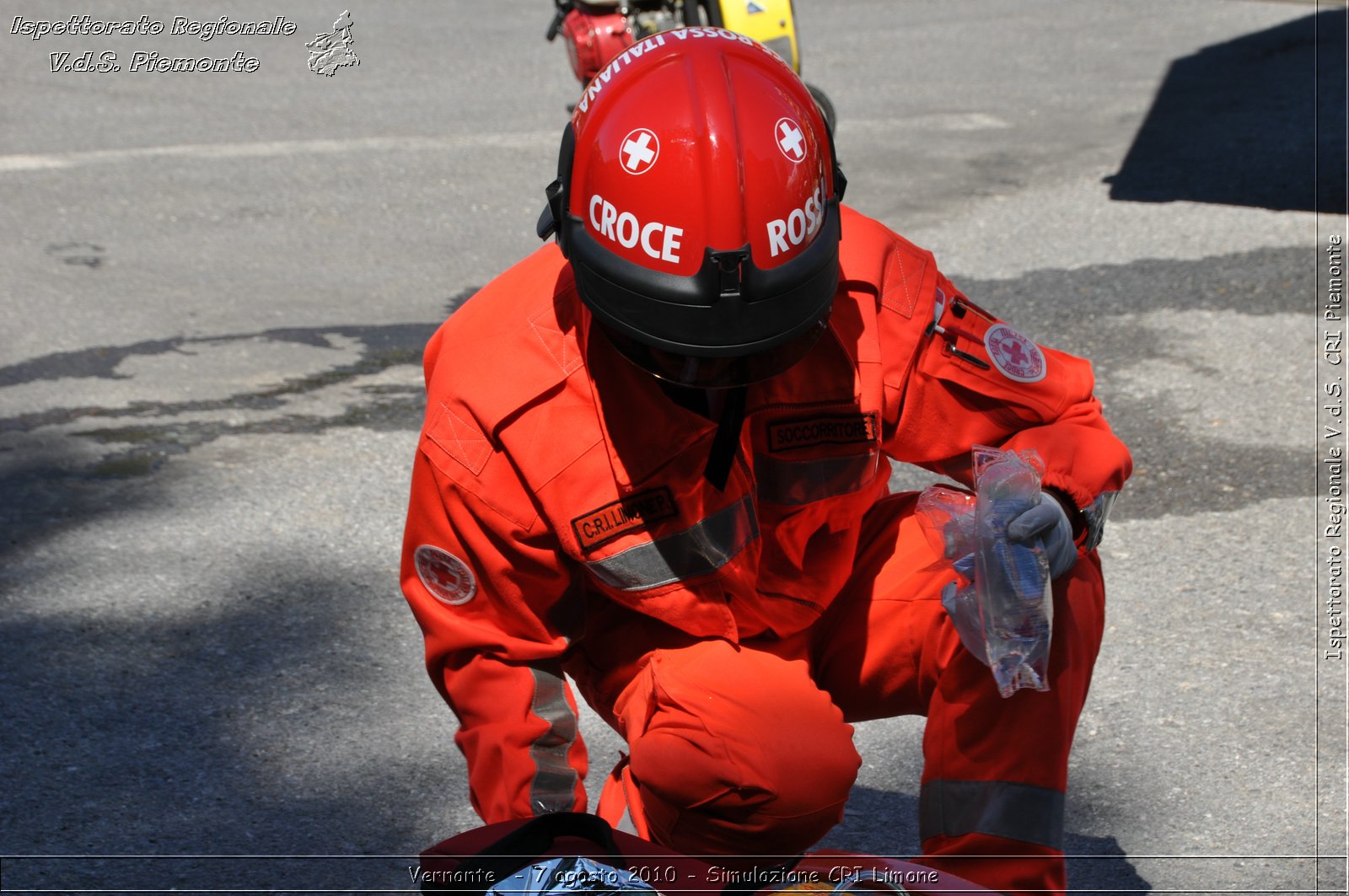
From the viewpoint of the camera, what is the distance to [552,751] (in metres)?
1.99

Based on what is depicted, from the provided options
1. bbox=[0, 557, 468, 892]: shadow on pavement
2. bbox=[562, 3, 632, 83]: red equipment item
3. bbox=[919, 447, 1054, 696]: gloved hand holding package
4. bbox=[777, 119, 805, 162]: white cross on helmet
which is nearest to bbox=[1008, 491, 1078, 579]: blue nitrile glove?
bbox=[919, 447, 1054, 696]: gloved hand holding package

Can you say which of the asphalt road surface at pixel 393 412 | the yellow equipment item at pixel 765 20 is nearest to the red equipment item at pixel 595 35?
the yellow equipment item at pixel 765 20

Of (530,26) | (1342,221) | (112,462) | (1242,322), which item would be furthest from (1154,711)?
(530,26)

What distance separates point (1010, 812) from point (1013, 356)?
2.30 ft

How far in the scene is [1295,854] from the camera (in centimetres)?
246

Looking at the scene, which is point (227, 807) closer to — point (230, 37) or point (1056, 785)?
point (1056, 785)

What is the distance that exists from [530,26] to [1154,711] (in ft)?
26.9

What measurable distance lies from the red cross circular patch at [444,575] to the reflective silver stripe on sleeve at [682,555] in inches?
7.1

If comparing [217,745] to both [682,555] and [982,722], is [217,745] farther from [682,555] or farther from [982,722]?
[982,722]

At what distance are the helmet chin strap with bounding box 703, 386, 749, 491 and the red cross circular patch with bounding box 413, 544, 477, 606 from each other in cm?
39

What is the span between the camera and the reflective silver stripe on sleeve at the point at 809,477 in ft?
7.03

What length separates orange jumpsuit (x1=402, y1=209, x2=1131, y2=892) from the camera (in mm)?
1996

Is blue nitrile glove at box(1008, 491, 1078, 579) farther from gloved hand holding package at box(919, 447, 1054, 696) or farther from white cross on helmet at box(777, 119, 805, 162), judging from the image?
white cross on helmet at box(777, 119, 805, 162)

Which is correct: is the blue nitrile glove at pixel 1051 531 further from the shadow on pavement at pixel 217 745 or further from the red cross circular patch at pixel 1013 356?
the shadow on pavement at pixel 217 745
